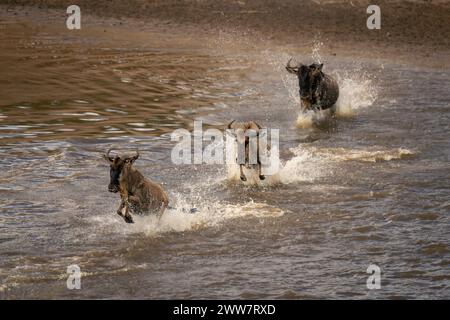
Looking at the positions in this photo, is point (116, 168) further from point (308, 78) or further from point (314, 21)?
point (314, 21)

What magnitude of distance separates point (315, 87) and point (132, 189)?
23.9 feet

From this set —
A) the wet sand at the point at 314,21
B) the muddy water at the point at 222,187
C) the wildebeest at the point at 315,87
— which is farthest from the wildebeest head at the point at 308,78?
the wet sand at the point at 314,21

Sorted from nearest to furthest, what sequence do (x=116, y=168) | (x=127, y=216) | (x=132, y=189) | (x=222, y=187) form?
(x=116, y=168)
(x=127, y=216)
(x=132, y=189)
(x=222, y=187)

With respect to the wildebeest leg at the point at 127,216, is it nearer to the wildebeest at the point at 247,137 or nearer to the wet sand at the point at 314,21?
the wildebeest at the point at 247,137

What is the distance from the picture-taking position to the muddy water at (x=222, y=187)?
9430 mm

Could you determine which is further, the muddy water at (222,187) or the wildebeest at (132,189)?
the wildebeest at (132,189)

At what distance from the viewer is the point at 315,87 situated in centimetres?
1683

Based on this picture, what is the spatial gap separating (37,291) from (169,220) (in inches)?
89.8

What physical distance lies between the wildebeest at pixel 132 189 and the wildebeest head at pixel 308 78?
6.32m

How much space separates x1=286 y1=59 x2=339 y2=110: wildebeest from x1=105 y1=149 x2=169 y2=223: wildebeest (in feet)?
20.5

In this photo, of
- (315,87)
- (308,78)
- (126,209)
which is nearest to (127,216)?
(126,209)

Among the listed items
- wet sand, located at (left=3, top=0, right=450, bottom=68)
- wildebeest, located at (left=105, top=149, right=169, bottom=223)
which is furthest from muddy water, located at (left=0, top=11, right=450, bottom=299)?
wet sand, located at (left=3, top=0, right=450, bottom=68)

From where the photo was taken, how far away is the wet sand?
2502cm
